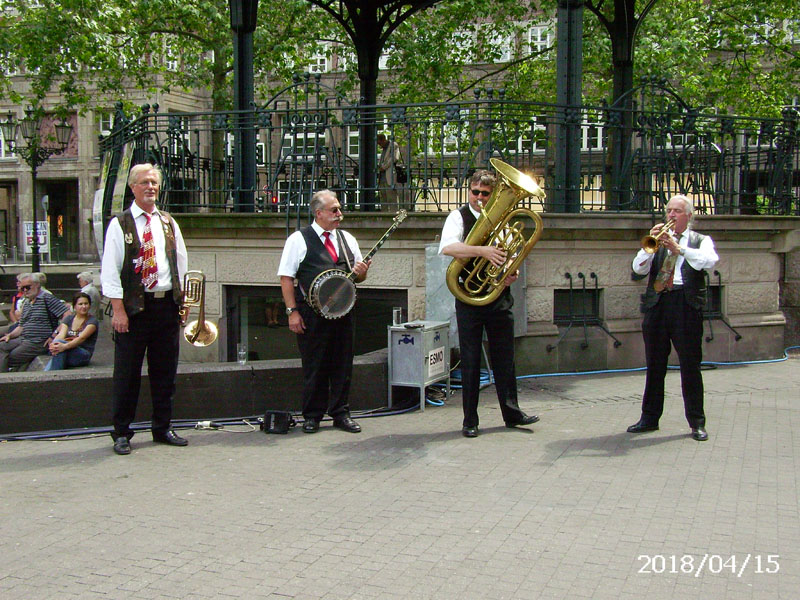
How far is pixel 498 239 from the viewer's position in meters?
6.69

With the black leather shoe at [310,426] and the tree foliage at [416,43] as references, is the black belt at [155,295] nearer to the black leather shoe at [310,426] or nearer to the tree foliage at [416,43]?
the black leather shoe at [310,426]

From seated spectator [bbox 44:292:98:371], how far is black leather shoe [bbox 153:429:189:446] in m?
2.92

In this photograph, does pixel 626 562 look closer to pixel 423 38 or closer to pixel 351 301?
pixel 351 301

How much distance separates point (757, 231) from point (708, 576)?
23.0 ft

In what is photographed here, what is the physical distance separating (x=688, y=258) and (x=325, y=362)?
290 centimetres

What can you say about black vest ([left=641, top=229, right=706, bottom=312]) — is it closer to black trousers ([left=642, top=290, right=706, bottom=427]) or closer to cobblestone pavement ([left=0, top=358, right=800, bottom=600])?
black trousers ([left=642, top=290, right=706, bottom=427])

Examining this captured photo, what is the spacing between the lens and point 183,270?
6637mm

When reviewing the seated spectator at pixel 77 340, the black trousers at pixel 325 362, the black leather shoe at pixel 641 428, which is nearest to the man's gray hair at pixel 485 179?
the black trousers at pixel 325 362

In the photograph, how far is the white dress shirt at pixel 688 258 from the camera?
645 centimetres

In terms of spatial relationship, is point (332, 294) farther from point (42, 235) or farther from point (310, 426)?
point (42, 235)

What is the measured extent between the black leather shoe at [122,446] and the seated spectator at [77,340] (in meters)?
3.02

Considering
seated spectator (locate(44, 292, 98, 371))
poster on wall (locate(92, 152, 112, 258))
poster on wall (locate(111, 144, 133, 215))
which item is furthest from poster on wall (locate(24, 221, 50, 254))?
seated spectator (locate(44, 292, 98, 371))

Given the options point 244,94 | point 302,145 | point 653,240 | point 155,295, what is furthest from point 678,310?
point 244,94
